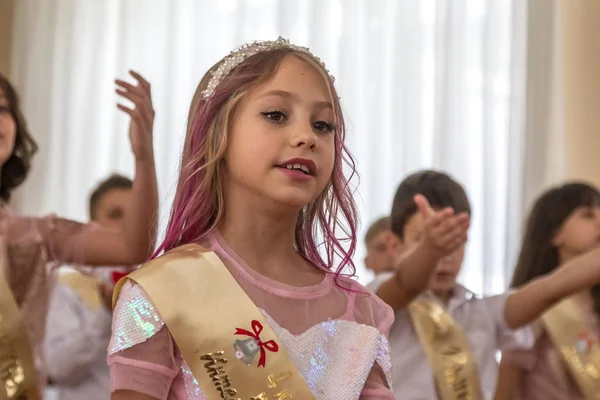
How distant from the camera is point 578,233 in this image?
208 cm

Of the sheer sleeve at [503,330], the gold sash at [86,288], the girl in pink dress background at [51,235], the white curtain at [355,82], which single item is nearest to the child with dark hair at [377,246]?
the white curtain at [355,82]

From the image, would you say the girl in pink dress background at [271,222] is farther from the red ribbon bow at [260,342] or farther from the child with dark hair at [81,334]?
the child with dark hair at [81,334]

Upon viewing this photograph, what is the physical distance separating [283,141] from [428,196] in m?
1.03

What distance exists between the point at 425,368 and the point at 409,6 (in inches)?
75.4

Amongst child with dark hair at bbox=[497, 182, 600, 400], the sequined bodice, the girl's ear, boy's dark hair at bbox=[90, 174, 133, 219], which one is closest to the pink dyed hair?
the sequined bodice

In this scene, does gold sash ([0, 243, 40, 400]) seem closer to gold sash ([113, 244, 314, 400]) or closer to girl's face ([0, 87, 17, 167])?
girl's face ([0, 87, 17, 167])

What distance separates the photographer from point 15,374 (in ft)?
4.82

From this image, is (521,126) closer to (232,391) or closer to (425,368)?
(425,368)

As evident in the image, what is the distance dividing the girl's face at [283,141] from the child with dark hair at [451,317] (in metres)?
0.67

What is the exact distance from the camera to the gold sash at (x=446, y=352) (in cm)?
182

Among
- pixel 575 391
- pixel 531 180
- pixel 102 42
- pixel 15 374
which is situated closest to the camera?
pixel 15 374

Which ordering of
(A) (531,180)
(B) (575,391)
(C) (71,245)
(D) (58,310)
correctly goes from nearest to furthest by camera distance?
(C) (71,245), (B) (575,391), (D) (58,310), (A) (531,180)

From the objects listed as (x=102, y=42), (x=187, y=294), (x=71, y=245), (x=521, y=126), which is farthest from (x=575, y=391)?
(x=102, y=42)

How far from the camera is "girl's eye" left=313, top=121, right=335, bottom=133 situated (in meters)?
1.04
